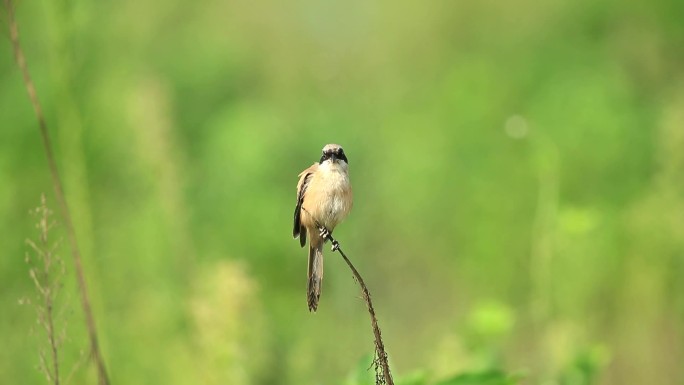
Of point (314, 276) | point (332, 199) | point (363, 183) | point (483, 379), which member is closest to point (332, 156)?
point (332, 199)

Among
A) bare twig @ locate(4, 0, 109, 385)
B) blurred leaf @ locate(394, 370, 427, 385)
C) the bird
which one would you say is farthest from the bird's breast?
bare twig @ locate(4, 0, 109, 385)

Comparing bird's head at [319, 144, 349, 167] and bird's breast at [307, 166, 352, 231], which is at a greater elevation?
bird's head at [319, 144, 349, 167]

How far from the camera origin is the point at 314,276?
6.20 ft

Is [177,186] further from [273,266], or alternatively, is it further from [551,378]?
[273,266]

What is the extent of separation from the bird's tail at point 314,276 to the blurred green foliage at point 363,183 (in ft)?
1.10

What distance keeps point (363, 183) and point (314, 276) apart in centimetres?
345

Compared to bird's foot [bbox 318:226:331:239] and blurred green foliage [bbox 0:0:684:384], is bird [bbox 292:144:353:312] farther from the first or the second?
blurred green foliage [bbox 0:0:684:384]

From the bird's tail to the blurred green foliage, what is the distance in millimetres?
335

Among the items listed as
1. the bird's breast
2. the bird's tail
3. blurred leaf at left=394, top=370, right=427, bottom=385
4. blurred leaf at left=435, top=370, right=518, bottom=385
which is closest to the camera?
the bird's tail

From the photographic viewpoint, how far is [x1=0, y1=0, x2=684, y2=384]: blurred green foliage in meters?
3.99

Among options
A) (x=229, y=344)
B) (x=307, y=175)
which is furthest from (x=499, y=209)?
(x=307, y=175)

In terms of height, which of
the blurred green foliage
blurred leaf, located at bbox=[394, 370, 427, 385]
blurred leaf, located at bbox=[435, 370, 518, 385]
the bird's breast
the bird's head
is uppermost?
the blurred green foliage

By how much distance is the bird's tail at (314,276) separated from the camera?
1734 mm

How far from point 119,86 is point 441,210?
2.83 meters
